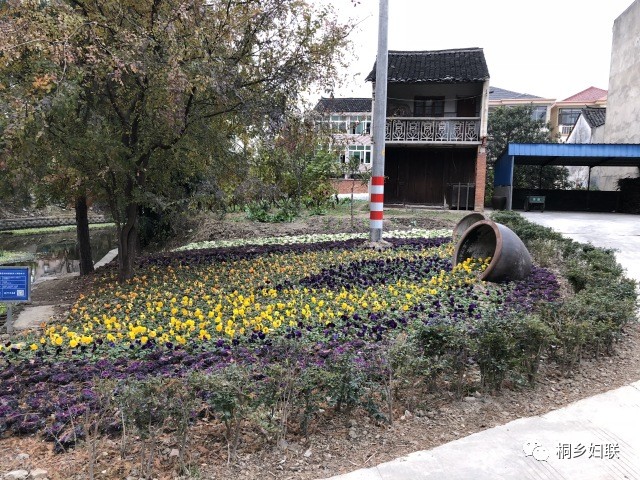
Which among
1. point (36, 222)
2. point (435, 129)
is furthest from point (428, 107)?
point (36, 222)

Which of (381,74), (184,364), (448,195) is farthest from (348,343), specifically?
(448,195)

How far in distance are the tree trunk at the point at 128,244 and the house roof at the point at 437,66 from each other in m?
15.1

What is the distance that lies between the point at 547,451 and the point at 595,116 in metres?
35.7

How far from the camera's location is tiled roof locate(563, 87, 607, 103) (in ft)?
148

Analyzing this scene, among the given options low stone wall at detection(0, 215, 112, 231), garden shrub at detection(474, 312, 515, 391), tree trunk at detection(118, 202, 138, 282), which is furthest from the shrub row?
low stone wall at detection(0, 215, 112, 231)

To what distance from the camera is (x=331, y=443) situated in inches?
113

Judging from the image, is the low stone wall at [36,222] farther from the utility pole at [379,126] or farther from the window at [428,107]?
the utility pole at [379,126]

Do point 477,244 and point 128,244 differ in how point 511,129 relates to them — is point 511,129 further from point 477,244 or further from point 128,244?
point 128,244

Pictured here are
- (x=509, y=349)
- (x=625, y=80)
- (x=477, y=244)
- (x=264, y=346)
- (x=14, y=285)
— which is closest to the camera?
(x=509, y=349)

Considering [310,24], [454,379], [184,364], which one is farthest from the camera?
[310,24]

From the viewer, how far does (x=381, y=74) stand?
10.4 meters

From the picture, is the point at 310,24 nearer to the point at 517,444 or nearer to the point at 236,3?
the point at 236,3

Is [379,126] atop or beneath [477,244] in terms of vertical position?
atop

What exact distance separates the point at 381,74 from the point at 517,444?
8.98 m
